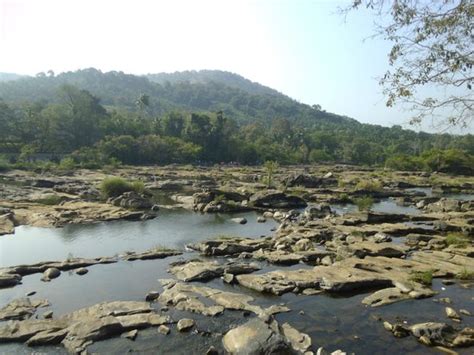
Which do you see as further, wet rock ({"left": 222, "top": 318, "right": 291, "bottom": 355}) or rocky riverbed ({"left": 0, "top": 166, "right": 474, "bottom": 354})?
rocky riverbed ({"left": 0, "top": 166, "right": 474, "bottom": 354})

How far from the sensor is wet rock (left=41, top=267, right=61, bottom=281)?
24.7 m

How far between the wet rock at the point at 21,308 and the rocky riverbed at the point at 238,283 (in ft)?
0.16

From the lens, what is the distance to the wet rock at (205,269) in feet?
80.1

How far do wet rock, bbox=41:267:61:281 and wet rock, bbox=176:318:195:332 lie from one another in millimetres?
10373

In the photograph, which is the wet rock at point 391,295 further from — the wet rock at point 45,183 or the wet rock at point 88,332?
the wet rock at point 45,183

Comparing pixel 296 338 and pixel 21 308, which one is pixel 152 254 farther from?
pixel 296 338

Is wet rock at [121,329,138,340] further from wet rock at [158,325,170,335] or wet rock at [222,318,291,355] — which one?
wet rock at [222,318,291,355]

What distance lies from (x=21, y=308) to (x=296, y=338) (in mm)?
12480

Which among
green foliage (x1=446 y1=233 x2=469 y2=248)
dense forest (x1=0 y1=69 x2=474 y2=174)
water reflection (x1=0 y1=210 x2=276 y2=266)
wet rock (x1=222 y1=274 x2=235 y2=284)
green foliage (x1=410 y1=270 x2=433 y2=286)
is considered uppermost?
dense forest (x1=0 y1=69 x2=474 y2=174)

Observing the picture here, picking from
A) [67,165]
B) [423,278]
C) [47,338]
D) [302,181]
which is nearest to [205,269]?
[47,338]

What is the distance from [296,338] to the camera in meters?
16.9

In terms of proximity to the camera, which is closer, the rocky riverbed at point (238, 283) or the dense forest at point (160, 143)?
the rocky riverbed at point (238, 283)

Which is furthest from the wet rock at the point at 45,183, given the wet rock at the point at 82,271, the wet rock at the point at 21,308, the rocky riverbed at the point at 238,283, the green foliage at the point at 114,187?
the wet rock at the point at 21,308

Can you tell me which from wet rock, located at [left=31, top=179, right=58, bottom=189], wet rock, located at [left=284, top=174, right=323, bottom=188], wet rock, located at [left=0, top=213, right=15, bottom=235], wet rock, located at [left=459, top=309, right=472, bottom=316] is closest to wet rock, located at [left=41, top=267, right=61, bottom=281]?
wet rock, located at [left=0, top=213, right=15, bottom=235]
